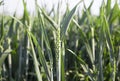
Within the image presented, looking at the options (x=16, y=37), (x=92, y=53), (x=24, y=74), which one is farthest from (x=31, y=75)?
(x=92, y=53)

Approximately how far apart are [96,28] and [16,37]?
45 cm

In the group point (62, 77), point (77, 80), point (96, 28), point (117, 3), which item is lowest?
point (77, 80)

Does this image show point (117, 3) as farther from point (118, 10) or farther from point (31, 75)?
point (31, 75)

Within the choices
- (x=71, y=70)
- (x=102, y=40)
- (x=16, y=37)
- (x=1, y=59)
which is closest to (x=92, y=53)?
(x=102, y=40)

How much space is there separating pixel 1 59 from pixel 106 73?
505 mm

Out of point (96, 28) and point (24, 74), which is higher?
point (96, 28)

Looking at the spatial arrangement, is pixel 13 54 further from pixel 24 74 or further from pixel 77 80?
pixel 77 80

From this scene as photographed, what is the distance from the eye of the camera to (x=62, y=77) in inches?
34.3

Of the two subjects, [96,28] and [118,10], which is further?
[96,28]

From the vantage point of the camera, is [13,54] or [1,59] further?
[13,54]

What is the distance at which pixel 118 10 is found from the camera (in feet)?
4.07

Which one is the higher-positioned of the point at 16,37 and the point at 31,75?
the point at 16,37

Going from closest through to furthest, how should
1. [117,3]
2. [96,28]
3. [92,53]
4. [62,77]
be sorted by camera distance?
1. [62,77]
2. [92,53]
3. [117,3]
4. [96,28]

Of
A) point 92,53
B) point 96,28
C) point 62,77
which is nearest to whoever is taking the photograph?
point 62,77
